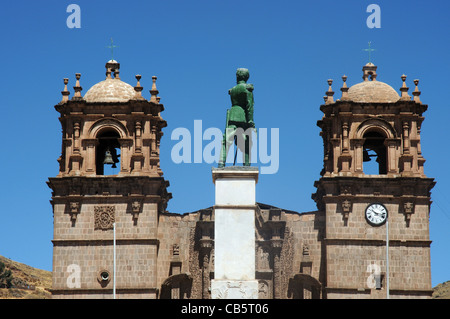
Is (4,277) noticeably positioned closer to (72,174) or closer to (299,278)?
(72,174)

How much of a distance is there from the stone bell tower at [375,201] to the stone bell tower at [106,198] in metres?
8.14

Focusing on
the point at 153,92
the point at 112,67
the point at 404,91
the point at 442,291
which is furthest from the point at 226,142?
the point at 442,291

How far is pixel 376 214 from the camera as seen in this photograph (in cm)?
5388

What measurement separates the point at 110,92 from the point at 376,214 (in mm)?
13915

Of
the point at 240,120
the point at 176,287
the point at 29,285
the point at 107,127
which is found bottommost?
the point at 176,287

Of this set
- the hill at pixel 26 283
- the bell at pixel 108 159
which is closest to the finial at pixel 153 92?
the bell at pixel 108 159

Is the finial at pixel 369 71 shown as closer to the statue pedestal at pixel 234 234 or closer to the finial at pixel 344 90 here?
the finial at pixel 344 90

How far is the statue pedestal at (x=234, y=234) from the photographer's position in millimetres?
34844

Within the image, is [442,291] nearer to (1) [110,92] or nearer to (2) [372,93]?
(2) [372,93]

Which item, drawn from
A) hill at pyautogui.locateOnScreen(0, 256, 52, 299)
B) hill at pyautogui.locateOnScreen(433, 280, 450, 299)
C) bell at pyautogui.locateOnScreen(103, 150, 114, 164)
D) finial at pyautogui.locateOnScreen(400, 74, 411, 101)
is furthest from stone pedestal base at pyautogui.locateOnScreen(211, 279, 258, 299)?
hill at pyautogui.locateOnScreen(433, 280, 450, 299)

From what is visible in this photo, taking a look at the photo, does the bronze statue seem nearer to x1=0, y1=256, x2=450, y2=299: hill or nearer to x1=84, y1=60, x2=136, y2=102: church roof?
x1=84, y1=60, x2=136, y2=102: church roof
